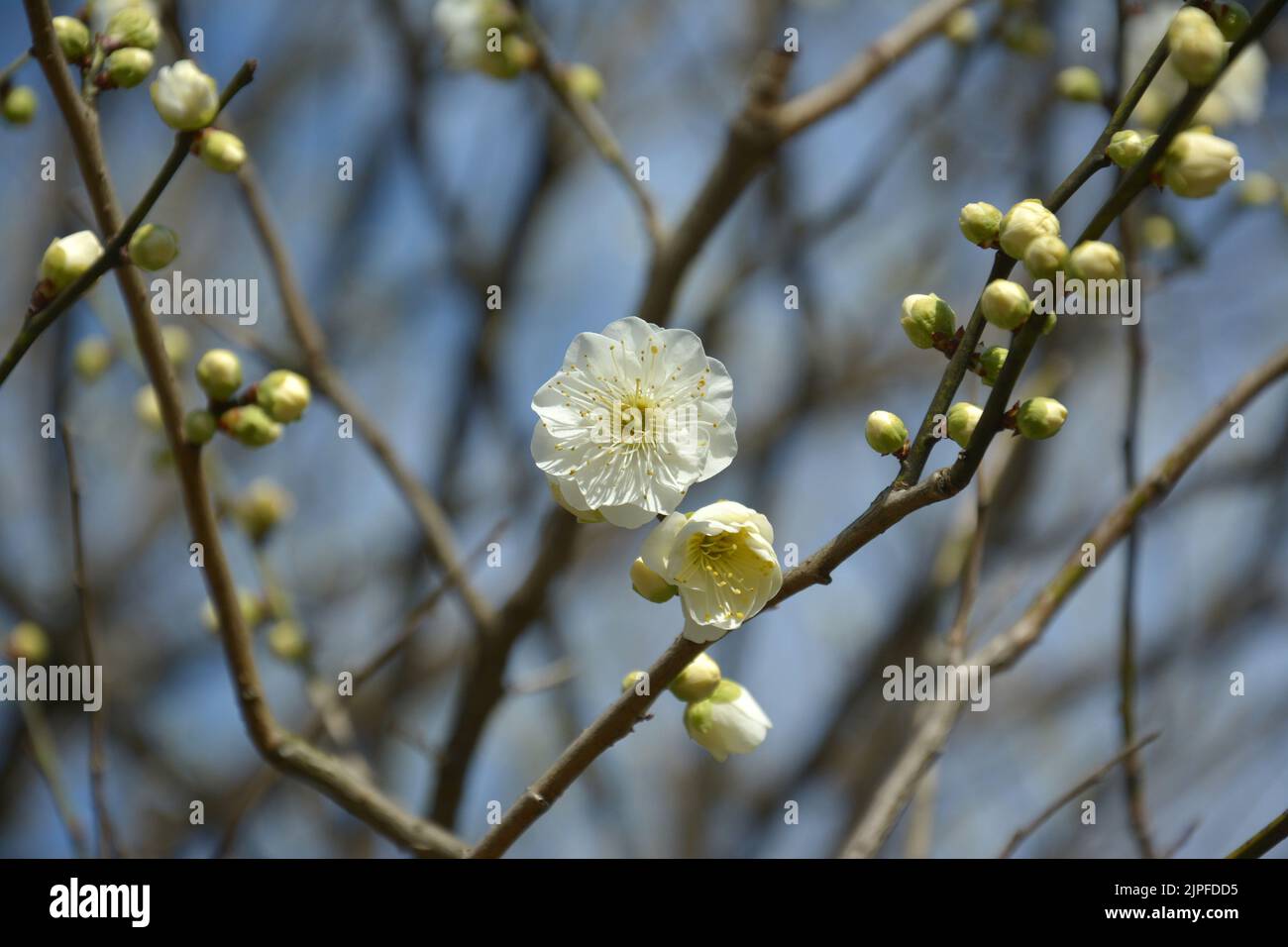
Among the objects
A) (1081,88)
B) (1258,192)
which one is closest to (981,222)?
(1081,88)

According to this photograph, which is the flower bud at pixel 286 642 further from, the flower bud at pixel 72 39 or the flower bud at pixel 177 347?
the flower bud at pixel 72 39

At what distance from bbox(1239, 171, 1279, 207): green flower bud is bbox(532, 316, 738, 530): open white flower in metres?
1.63

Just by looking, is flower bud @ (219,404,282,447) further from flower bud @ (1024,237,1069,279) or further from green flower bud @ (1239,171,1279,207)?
green flower bud @ (1239,171,1279,207)

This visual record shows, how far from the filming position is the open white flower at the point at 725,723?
1.35m

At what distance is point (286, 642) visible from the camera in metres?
2.28

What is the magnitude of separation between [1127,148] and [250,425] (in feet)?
3.55

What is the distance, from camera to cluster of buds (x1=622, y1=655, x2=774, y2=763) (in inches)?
51.6

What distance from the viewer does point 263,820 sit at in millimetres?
4047
